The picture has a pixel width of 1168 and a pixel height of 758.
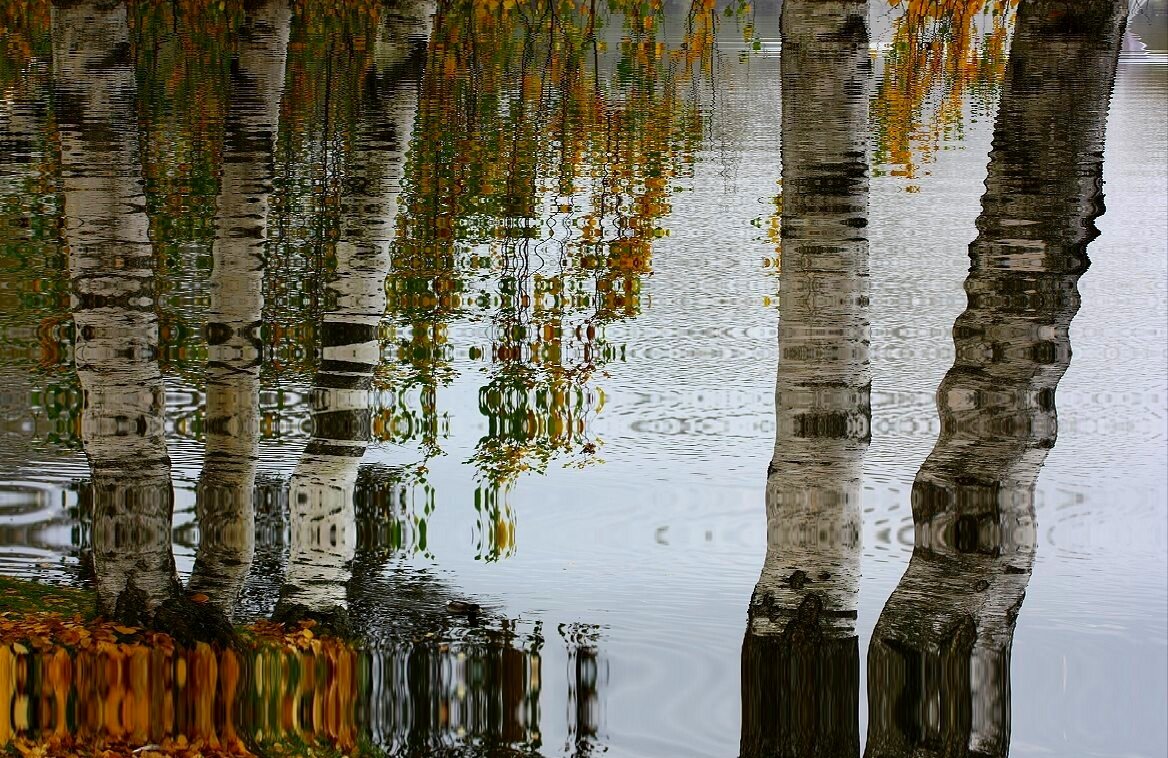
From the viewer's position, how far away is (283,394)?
54.5ft

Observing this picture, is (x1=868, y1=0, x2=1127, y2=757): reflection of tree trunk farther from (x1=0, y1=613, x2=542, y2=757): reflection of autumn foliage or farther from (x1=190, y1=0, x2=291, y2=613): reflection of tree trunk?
(x1=190, y1=0, x2=291, y2=613): reflection of tree trunk

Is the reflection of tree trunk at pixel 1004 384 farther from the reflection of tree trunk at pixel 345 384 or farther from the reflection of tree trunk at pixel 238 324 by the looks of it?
the reflection of tree trunk at pixel 238 324

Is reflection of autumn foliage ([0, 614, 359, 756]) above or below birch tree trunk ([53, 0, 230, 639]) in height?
below

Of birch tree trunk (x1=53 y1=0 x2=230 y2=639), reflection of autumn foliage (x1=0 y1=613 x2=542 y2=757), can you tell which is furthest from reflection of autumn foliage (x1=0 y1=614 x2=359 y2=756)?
birch tree trunk (x1=53 y1=0 x2=230 y2=639)

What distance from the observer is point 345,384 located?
8812 millimetres

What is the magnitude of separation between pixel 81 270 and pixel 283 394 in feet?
32.1

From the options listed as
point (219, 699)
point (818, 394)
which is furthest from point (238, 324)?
point (818, 394)

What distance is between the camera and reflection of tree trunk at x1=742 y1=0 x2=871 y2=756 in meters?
6.24

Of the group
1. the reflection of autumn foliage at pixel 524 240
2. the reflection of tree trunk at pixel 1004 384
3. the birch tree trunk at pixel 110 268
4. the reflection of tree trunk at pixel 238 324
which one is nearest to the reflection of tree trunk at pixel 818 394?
the reflection of tree trunk at pixel 1004 384

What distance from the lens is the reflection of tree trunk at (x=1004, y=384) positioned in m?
5.58

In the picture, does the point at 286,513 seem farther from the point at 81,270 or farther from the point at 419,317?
the point at 419,317

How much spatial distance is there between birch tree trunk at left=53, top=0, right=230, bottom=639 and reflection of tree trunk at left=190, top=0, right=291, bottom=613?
79.0 inches

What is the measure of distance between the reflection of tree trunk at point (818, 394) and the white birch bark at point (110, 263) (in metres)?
3.04

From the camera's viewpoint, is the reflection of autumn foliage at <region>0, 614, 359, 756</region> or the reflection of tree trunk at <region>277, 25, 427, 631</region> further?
the reflection of tree trunk at <region>277, 25, 427, 631</region>
